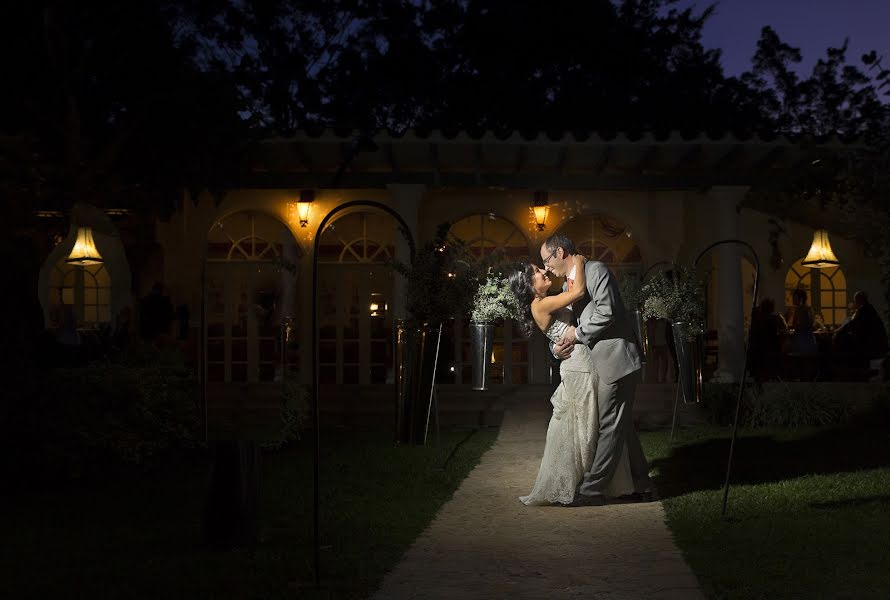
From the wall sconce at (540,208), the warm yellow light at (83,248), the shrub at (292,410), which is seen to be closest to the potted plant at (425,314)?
the shrub at (292,410)

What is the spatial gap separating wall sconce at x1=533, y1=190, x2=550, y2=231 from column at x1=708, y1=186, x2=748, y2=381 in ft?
7.49

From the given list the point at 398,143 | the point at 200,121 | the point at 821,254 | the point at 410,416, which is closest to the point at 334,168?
the point at 398,143

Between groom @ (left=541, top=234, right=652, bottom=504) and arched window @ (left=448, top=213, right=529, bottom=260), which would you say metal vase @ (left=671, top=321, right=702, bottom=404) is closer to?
groom @ (left=541, top=234, right=652, bottom=504)

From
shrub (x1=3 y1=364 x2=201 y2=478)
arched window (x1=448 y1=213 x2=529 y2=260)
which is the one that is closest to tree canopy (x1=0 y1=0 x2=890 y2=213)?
arched window (x1=448 y1=213 x2=529 y2=260)

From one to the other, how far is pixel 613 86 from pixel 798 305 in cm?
1131

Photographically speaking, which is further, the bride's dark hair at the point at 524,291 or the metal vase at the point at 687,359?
the metal vase at the point at 687,359

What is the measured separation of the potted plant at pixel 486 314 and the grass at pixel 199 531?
890mm

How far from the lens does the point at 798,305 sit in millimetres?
12844

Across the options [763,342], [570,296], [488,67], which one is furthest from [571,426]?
[488,67]

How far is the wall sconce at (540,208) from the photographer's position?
14453 millimetres

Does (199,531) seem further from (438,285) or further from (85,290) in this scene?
(85,290)

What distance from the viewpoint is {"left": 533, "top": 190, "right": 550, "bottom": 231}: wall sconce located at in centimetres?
1445

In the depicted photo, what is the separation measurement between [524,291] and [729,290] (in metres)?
6.66

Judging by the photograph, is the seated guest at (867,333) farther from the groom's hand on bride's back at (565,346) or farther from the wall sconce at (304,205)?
the wall sconce at (304,205)
